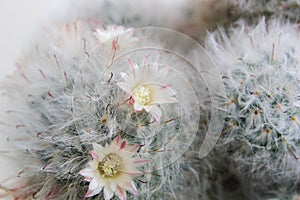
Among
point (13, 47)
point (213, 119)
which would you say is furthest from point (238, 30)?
point (13, 47)

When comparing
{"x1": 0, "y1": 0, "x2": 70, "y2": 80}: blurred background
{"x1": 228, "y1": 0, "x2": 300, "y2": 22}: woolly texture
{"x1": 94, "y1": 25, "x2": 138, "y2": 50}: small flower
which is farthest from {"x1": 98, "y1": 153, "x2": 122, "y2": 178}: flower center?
{"x1": 0, "y1": 0, "x2": 70, "y2": 80}: blurred background

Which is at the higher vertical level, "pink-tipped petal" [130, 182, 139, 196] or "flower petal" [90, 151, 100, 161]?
"flower petal" [90, 151, 100, 161]

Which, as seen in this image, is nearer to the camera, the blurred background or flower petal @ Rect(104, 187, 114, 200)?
flower petal @ Rect(104, 187, 114, 200)

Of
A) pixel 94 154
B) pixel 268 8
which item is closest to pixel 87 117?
pixel 94 154

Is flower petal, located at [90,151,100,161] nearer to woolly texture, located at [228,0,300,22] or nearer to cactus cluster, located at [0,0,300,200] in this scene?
cactus cluster, located at [0,0,300,200]

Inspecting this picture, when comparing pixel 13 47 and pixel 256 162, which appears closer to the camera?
pixel 256 162

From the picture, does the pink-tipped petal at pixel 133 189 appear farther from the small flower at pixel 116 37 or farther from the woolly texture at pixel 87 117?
the small flower at pixel 116 37

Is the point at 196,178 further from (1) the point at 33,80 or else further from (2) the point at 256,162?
(1) the point at 33,80
